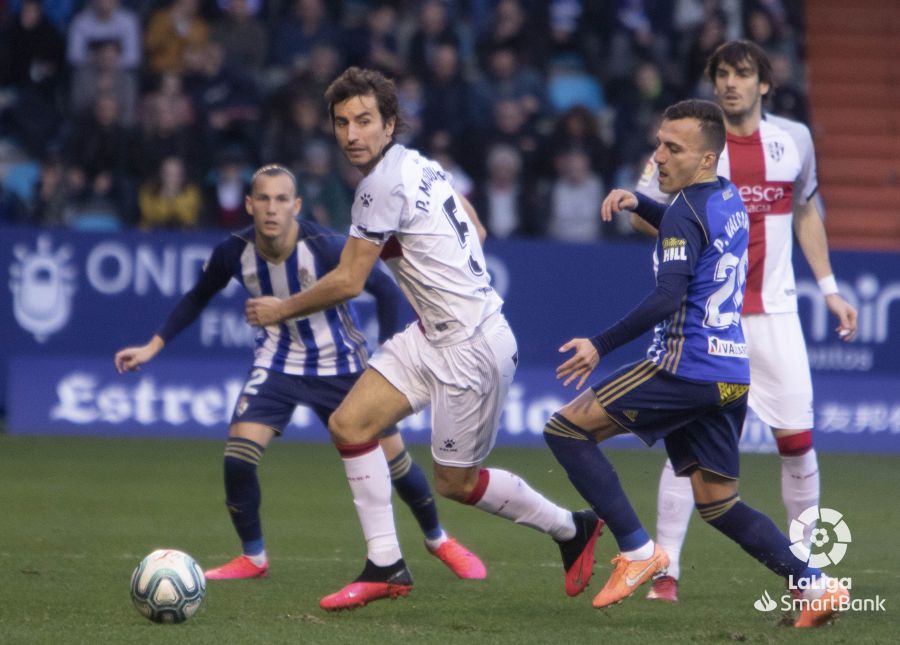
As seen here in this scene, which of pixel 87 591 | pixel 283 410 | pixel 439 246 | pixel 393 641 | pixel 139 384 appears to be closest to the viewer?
pixel 393 641

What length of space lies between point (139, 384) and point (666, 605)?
6408mm

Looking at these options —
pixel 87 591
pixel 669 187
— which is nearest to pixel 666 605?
pixel 669 187

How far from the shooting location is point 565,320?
39.9 ft

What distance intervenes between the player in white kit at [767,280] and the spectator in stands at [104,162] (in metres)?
7.57

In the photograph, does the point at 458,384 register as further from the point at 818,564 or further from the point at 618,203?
the point at 818,564

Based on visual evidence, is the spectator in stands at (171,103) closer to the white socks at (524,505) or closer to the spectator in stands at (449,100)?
the spectator in stands at (449,100)

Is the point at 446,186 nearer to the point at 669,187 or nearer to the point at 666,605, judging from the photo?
the point at 669,187

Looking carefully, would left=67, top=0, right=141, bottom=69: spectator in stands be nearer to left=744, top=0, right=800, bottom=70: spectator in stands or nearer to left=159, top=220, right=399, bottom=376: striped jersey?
left=744, top=0, right=800, bottom=70: spectator in stands

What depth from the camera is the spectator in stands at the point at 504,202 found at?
13266 millimetres

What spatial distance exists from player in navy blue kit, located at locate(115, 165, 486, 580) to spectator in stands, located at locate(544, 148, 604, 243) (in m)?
6.24

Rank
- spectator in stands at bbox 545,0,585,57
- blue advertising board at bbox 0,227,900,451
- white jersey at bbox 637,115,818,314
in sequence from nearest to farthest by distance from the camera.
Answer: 1. white jersey at bbox 637,115,818,314
2. blue advertising board at bbox 0,227,900,451
3. spectator in stands at bbox 545,0,585,57

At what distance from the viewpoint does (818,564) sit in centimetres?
697

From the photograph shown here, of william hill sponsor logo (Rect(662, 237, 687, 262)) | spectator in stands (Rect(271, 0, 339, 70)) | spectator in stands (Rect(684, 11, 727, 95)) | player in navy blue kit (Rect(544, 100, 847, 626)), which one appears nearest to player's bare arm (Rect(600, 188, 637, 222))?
player in navy blue kit (Rect(544, 100, 847, 626))

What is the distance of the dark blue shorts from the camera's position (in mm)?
5551
